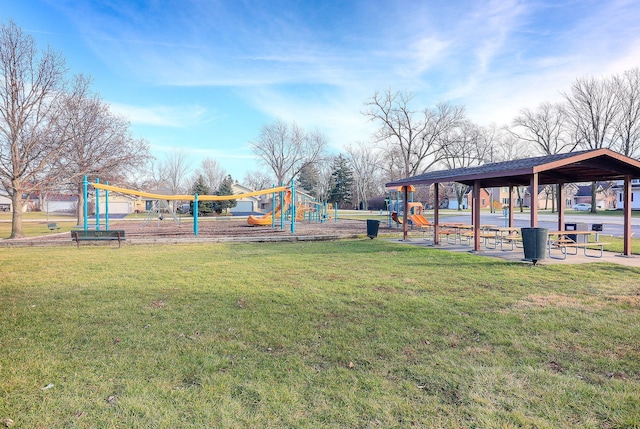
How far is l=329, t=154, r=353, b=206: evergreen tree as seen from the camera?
77188 millimetres

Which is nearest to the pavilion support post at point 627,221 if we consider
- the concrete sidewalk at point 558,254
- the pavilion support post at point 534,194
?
the concrete sidewalk at point 558,254

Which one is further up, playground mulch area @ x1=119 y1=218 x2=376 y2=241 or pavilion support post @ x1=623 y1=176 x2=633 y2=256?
pavilion support post @ x1=623 y1=176 x2=633 y2=256

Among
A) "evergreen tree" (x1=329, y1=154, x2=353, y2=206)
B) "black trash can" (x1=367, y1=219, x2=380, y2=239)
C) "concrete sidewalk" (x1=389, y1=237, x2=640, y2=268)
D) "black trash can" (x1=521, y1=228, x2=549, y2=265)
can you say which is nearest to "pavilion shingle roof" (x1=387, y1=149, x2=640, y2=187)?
"black trash can" (x1=521, y1=228, x2=549, y2=265)

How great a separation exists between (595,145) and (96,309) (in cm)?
5526

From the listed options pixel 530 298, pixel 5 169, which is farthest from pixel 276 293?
pixel 5 169

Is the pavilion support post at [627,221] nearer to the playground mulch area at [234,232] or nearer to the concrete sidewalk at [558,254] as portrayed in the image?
the concrete sidewalk at [558,254]

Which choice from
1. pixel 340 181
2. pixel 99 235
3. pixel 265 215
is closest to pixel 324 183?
pixel 340 181

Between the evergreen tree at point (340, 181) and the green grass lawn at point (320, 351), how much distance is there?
6892 centimetres

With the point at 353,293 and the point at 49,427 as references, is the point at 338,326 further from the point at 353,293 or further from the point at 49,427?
the point at 49,427

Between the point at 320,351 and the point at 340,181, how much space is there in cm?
7375

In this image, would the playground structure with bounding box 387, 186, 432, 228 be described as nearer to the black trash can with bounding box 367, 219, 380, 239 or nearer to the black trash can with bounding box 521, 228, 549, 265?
the black trash can with bounding box 367, 219, 380, 239

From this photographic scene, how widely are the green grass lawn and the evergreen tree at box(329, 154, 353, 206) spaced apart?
226 ft

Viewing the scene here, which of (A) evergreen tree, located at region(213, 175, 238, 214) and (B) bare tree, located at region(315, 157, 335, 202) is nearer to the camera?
(A) evergreen tree, located at region(213, 175, 238, 214)

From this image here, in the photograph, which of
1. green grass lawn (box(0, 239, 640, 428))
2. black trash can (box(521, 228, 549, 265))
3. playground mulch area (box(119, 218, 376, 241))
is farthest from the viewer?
playground mulch area (box(119, 218, 376, 241))
